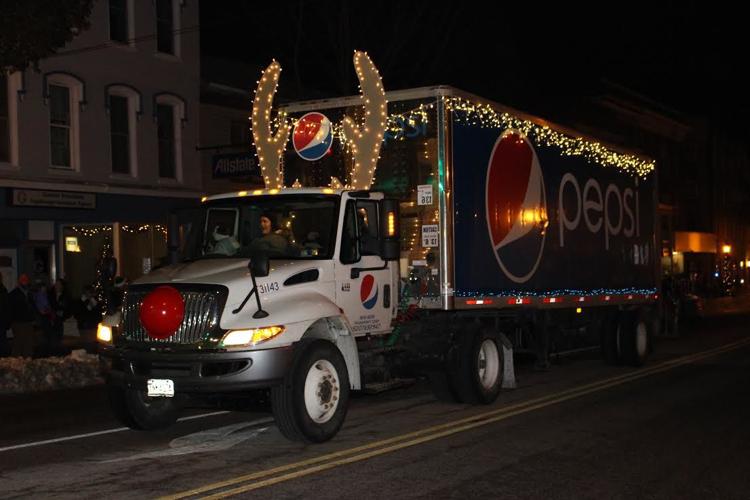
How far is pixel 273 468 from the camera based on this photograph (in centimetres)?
785

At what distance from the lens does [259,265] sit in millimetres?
8477

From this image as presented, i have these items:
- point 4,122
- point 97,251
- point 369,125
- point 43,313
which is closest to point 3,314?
point 43,313

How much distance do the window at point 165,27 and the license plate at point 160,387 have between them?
19363 mm

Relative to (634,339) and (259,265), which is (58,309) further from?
(259,265)

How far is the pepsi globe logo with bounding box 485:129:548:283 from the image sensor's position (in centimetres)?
1226

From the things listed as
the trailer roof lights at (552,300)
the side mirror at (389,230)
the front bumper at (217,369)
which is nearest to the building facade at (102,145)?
the trailer roof lights at (552,300)

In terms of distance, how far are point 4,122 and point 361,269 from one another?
51.2 feet

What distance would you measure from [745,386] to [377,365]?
610 centimetres

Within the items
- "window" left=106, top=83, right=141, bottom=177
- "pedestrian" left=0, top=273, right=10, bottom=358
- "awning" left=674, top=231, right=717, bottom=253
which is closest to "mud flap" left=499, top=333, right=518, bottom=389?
"pedestrian" left=0, top=273, right=10, bottom=358

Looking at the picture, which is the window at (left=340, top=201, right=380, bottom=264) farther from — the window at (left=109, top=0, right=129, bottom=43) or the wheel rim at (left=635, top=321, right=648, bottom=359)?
the window at (left=109, top=0, right=129, bottom=43)

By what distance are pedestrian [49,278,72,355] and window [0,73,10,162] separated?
327cm

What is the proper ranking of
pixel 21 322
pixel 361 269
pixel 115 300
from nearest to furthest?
pixel 361 269 < pixel 115 300 < pixel 21 322

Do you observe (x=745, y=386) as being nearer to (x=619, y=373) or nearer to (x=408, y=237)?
(x=619, y=373)

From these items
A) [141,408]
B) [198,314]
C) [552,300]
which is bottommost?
[141,408]
